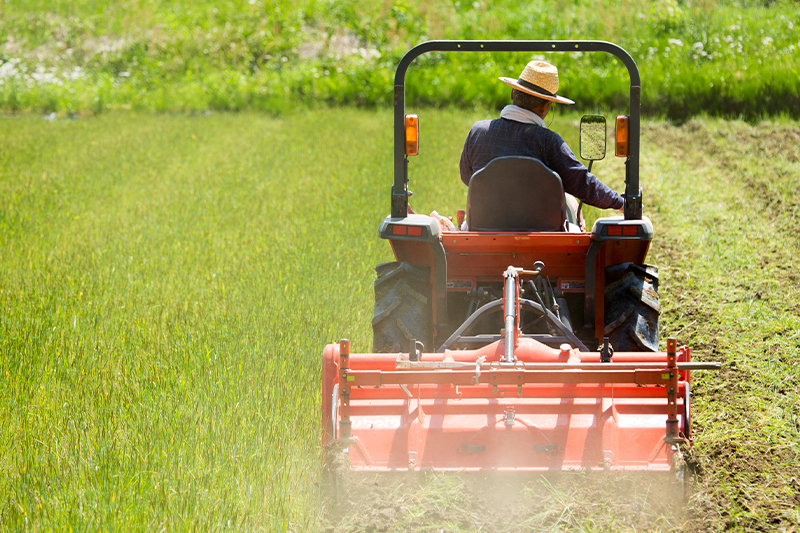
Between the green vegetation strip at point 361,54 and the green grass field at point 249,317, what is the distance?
289 cm

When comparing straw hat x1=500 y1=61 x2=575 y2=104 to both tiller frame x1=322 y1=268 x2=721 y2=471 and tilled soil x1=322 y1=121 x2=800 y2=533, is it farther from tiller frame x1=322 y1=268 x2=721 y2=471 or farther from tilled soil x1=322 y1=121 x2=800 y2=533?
tilled soil x1=322 y1=121 x2=800 y2=533

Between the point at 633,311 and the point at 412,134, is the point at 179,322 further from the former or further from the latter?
the point at 633,311

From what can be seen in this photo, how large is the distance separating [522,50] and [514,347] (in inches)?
66.3

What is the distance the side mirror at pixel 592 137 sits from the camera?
13.3 feet

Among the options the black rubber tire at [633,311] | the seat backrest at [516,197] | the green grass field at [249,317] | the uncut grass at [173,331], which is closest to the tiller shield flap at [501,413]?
the green grass field at [249,317]

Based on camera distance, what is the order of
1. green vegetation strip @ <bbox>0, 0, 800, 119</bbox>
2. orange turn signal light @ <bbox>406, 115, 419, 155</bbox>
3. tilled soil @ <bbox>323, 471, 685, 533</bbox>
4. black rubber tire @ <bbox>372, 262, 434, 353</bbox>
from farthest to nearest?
green vegetation strip @ <bbox>0, 0, 800, 119</bbox>, black rubber tire @ <bbox>372, 262, 434, 353</bbox>, orange turn signal light @ <bbox>406, 115, 419, 155</bbox>, tilled soil @ <bbox>323, 471, 685, 533</bbox>

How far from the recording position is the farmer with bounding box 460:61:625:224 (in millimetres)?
4469

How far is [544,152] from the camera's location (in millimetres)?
4535

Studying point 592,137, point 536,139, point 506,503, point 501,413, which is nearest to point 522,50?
point 536,139

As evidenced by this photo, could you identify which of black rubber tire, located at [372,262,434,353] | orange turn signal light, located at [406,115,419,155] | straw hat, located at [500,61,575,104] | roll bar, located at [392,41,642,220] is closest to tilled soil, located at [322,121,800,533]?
black rubber tire, located at [372,262,434,353]

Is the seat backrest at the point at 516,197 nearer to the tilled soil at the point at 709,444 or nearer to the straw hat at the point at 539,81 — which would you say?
the straw hat at the point at 539,81

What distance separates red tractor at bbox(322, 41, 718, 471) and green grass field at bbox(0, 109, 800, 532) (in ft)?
1.02

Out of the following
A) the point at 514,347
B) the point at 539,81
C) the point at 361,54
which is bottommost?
the point at 514,347

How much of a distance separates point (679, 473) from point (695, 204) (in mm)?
6639
